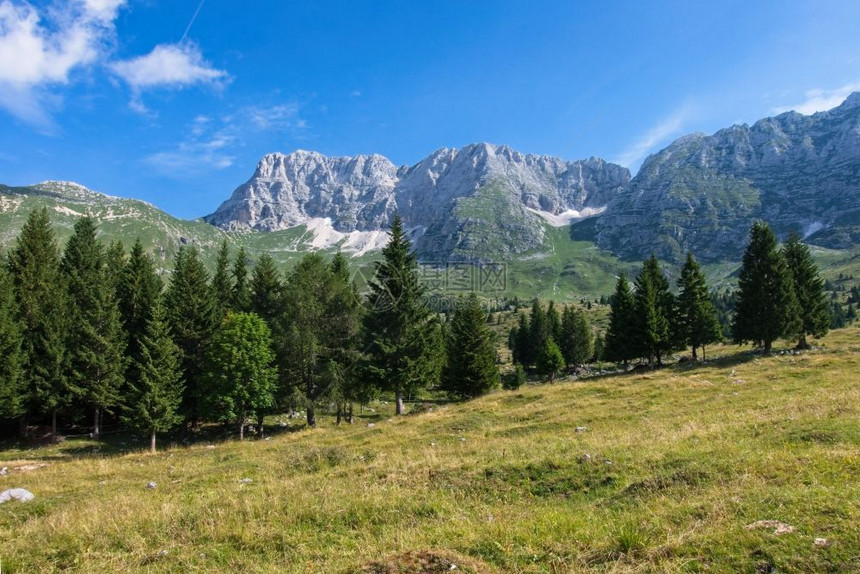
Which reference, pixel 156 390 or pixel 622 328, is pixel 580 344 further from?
pixel 156 390

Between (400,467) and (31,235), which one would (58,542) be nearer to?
(400,467)

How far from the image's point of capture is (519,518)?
782 cm

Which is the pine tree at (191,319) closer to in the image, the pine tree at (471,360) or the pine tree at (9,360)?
the pine tree at (9,360)

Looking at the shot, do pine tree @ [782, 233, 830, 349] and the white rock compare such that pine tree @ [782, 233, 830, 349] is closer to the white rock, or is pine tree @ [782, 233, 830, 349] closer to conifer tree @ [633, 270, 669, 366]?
conifer tree @ [633, 270, 669, 366]

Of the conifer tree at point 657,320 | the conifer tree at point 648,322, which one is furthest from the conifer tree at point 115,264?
the conifer tree at point 657,320

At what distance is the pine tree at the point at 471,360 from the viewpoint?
50.3m

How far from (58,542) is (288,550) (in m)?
4.96

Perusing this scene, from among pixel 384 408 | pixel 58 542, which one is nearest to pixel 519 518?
pixel 58 542

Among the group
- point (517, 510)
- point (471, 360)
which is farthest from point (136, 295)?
point (517, 510)

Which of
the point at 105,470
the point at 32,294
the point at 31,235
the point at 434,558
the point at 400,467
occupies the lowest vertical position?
the point at 105,470

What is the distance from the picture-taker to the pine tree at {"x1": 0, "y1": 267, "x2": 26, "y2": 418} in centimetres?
3471

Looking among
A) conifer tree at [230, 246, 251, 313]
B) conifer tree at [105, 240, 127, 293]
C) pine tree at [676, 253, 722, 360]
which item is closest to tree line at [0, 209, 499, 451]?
conifer tree at [105, 240, 127, 293]

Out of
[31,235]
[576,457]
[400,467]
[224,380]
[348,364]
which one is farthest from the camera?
[31,235]

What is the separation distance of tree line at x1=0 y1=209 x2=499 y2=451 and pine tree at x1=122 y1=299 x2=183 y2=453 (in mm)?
98
